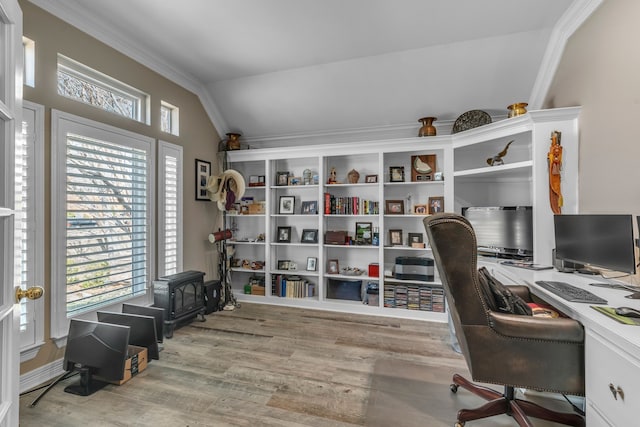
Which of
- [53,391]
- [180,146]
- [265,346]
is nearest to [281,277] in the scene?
[265,346]

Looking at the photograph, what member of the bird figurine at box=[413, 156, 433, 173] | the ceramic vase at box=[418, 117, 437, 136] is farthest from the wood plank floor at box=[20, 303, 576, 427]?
the ceramic vase at box=[418, 117, 437, 136]

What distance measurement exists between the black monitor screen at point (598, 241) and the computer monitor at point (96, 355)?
316 centimetres

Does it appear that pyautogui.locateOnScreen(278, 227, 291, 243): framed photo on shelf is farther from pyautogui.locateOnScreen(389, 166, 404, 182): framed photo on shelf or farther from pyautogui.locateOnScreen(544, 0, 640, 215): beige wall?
pyautogui.locateOnScreen(544, 0, 640, 215): beige wall

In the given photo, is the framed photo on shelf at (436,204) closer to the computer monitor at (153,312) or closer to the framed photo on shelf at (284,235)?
the framed photo on shelf at (284,235)

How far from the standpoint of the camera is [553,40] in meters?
2.81

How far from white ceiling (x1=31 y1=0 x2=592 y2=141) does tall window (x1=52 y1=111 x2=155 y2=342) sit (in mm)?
955

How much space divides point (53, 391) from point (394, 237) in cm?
351

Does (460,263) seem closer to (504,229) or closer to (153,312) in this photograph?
(504,229)

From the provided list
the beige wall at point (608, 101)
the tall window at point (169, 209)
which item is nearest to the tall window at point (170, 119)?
the tall window at point (169, 209)

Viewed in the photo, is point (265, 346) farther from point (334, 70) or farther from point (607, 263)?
point (334, 70)

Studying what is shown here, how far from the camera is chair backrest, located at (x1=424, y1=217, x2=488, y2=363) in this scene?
1.46 meters

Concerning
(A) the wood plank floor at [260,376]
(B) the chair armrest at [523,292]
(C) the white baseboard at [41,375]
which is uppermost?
(B) the chair armrest at [523,292]

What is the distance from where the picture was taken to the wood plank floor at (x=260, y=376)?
184 cm

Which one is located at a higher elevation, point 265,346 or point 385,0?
point 385,0
